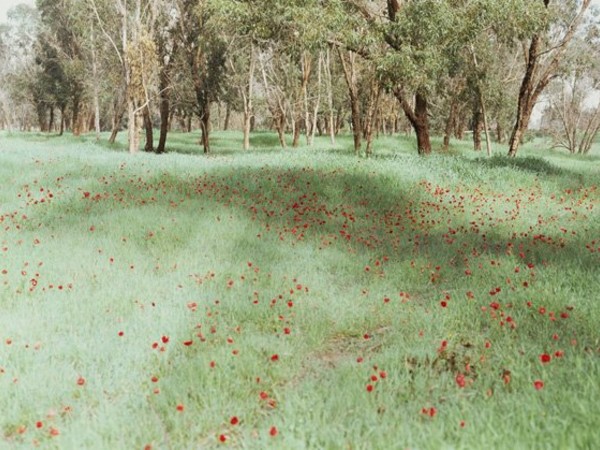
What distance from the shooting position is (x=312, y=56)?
3206 centimetres

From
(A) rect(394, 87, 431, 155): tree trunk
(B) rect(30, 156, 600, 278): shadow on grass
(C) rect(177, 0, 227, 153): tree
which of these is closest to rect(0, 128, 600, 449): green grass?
(B) rect(30, 156, 600, 278): shadow on grass

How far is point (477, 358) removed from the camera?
169 inches

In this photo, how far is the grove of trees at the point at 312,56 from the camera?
15.4 m

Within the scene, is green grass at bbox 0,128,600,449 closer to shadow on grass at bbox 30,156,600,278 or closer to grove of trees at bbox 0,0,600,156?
shadow on grass at bbox 30,156,600,278

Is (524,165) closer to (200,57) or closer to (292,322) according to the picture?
(292,322)

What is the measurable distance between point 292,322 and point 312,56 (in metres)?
29.3

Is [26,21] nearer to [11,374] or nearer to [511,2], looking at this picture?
[511,2]

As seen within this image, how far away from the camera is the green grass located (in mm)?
3441

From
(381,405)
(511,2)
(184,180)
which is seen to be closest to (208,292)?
(381,405)

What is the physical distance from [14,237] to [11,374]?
470 cm

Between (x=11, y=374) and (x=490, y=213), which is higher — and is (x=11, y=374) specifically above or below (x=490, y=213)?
below

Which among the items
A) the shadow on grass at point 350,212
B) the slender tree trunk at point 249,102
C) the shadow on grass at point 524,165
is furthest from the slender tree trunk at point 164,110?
the shadow on grass at point 524,165

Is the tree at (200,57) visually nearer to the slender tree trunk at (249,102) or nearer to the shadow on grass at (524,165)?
the slender tree trunk at (249,102)

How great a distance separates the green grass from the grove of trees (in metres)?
6.96
